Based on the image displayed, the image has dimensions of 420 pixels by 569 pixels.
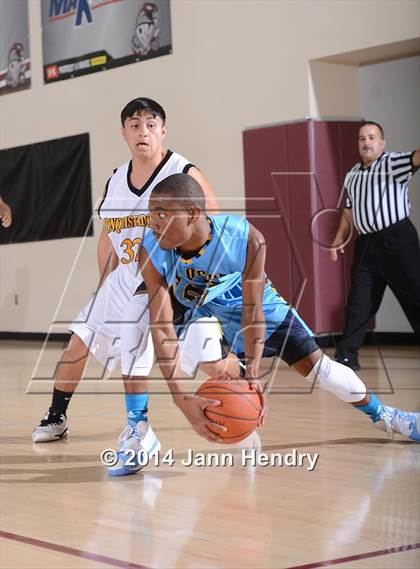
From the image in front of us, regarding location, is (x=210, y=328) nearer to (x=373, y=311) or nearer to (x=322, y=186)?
(x=373, y=311)

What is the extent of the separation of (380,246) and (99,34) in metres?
5.41

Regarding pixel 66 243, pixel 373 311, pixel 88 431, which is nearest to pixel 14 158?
pixel 66 243

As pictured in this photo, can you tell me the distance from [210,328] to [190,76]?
22.0 feet

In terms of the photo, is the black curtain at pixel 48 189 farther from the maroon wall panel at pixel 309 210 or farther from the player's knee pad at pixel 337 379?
the player's knee pad at pixel 337 379

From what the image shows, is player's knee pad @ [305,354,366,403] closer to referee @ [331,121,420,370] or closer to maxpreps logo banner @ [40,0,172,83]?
referee @ [331,121,420,370]

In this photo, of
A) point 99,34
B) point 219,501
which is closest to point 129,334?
point 219,501

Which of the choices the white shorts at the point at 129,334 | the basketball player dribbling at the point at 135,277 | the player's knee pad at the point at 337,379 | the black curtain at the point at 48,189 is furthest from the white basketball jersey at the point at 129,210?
the black curtain at the point at 48,189

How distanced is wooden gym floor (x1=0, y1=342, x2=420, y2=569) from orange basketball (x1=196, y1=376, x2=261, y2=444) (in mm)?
340

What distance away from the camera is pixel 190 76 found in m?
11.1

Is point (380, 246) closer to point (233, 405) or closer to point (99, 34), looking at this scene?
point (233, 405)

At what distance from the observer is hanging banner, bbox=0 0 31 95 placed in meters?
13.1

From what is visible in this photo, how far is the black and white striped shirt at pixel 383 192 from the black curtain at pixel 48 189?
4.94 metres

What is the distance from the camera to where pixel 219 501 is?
4.06m

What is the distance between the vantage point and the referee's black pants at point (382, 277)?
788cm
